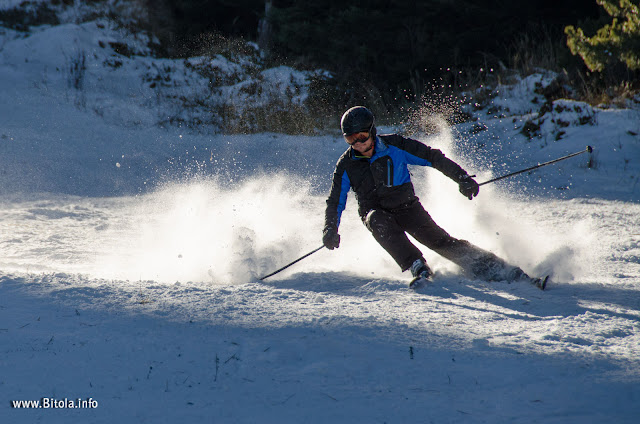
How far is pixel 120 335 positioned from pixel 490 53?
43.4 feet

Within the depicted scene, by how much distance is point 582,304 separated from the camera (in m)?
3.37

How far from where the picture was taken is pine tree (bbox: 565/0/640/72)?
320 inches

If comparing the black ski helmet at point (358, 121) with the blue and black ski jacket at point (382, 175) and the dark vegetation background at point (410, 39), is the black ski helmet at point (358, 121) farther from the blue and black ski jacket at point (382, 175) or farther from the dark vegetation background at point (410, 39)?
the dark vegetation background at point (410, 39)

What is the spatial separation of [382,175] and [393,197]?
0.21 m

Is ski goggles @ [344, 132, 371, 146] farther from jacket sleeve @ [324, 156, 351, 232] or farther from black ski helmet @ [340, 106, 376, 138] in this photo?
jacket sleeve @ [324, 156, 351, 232]

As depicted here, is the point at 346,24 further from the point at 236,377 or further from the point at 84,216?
the point at 236,377

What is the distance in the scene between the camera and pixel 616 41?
8273 millimetres

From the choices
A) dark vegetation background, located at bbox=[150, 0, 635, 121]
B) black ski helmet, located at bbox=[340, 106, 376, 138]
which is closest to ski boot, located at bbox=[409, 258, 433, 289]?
black ski helmet, located at bbox=[340, 106, 376, 138]

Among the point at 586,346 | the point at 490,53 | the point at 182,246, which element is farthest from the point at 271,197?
the point at 490,53

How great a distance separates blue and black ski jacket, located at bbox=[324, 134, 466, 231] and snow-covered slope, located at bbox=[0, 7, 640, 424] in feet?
1.95

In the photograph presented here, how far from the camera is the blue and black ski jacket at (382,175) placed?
448 cm

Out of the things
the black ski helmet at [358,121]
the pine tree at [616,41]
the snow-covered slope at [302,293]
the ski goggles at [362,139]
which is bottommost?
the snow-covered slope at [302,293]

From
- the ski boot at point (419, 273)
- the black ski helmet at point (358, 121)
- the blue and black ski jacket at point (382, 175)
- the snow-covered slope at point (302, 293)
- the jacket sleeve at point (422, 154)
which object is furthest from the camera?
the jacket sleeve at point (422, 154)

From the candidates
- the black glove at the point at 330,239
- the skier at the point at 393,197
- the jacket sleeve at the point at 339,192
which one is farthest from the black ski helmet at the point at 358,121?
the black glove at the point at 330,239
